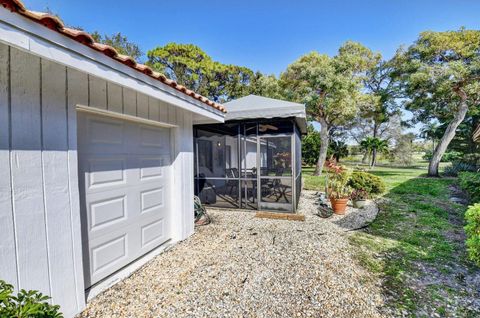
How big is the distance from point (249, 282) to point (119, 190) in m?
2.20

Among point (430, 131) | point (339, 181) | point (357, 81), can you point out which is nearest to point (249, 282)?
point (339, 181)

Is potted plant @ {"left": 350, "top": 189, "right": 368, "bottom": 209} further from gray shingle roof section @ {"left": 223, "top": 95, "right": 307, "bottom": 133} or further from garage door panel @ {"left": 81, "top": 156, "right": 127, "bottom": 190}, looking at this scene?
garage door panel @ {"left": 81, "top": 156, "right": 127, "bottom": 190}

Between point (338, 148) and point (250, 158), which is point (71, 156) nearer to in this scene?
point (250, 158)

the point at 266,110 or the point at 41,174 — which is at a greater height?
the point at 266,110

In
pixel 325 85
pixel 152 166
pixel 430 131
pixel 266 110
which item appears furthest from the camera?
pixel 430 131

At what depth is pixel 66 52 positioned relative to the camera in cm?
170

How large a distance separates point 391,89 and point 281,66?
9785 mm

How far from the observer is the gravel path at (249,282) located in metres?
2.45

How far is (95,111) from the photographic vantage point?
268cm

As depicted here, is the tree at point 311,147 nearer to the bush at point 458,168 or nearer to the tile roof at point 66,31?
the bush at point 458,168

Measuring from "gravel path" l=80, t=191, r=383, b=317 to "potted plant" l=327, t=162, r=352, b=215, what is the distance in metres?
1.86

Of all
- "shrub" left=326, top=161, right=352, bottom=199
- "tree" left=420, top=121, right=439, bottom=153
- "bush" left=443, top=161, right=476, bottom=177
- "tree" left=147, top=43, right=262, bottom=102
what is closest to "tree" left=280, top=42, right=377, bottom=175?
"shrub" left=326, top=161, right=352, bottom=199

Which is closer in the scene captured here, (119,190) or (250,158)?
(119,190)

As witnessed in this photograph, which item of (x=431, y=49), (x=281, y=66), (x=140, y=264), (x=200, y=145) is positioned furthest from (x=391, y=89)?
(x=140, y=264)
